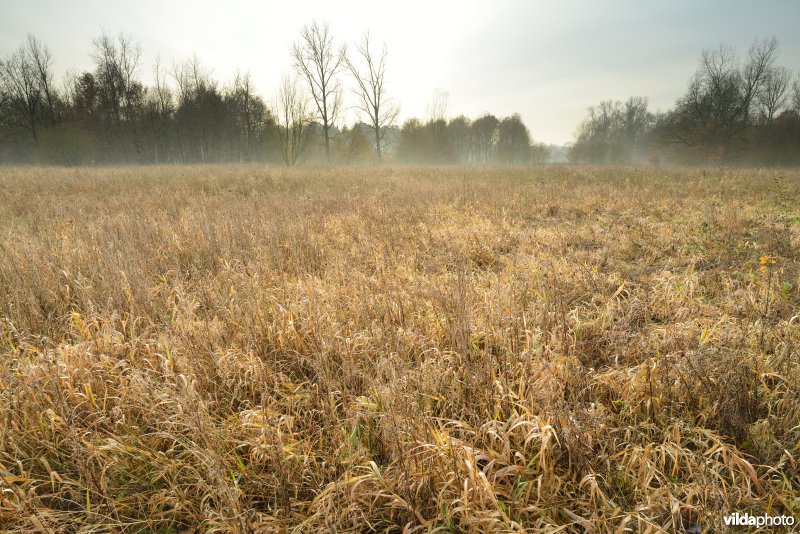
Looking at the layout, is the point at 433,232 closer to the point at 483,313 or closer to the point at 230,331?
the point at 483,313

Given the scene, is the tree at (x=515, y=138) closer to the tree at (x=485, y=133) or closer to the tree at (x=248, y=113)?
the tree at (x=485, y=133)

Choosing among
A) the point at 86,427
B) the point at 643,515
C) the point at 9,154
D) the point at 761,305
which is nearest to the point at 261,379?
the point at 86,427

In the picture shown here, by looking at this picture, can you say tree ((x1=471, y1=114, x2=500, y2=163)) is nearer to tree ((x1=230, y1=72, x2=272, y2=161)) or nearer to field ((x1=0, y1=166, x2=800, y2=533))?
tree ((x1=230, y1=72, x2=272, y2=161))

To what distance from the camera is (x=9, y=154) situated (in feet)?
151

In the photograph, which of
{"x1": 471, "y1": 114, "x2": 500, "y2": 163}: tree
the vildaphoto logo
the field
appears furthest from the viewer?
{"x1": 471, "y1": 114, "x2": 500, "y2": 163}: tree

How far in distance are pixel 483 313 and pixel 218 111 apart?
5140 centimetres

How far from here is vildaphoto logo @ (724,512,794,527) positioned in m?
1.36

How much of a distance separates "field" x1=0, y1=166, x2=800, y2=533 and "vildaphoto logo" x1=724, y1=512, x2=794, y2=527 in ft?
0.15

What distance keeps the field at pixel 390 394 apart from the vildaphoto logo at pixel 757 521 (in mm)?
45

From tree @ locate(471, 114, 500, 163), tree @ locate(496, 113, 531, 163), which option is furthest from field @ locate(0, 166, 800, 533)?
tree @ locate(471, 114, 500, 163)

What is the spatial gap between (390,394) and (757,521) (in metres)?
1.60

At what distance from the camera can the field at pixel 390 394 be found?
1.52 m

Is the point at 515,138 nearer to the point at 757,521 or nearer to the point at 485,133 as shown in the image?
the point at 485,133

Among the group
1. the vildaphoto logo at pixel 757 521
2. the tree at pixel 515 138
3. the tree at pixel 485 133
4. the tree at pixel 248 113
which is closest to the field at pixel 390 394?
the vildaphoto logo at pixel 757 521
